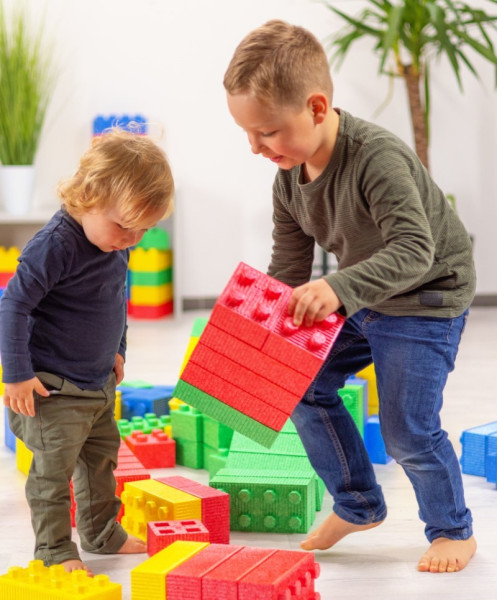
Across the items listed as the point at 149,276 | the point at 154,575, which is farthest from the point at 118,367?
the point at 149,276

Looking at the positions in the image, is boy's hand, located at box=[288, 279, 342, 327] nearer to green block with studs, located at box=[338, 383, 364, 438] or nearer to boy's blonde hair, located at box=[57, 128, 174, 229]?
boy's blonde hair, located at box=[57, 128, 174, 229]

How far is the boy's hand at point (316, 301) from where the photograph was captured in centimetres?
115

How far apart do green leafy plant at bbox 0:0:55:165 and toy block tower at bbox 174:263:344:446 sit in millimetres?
2579

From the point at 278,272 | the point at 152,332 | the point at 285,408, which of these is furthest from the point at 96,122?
the point at 285,408

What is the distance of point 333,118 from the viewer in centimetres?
133

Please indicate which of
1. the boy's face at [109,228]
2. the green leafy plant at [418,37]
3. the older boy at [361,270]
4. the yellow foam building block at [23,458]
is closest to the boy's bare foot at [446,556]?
the older boy at [361,270]

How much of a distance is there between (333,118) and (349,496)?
60 cm

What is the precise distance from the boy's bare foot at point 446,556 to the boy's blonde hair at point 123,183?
2.16 feet

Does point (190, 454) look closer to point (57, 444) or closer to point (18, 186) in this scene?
point (57, 444)

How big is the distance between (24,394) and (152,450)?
0.65 metres

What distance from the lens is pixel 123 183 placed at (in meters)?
1.35

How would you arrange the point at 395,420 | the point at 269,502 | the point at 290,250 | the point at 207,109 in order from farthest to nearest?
the point at 207,109 → the point at 269,502 → the point at 290,250 → the point at 395,420

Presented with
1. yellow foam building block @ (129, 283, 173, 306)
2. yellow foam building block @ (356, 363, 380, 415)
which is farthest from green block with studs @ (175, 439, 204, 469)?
yellow foam building block @ (129, 283, 173, 306)

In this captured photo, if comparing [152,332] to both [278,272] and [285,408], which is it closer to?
[278,272]
